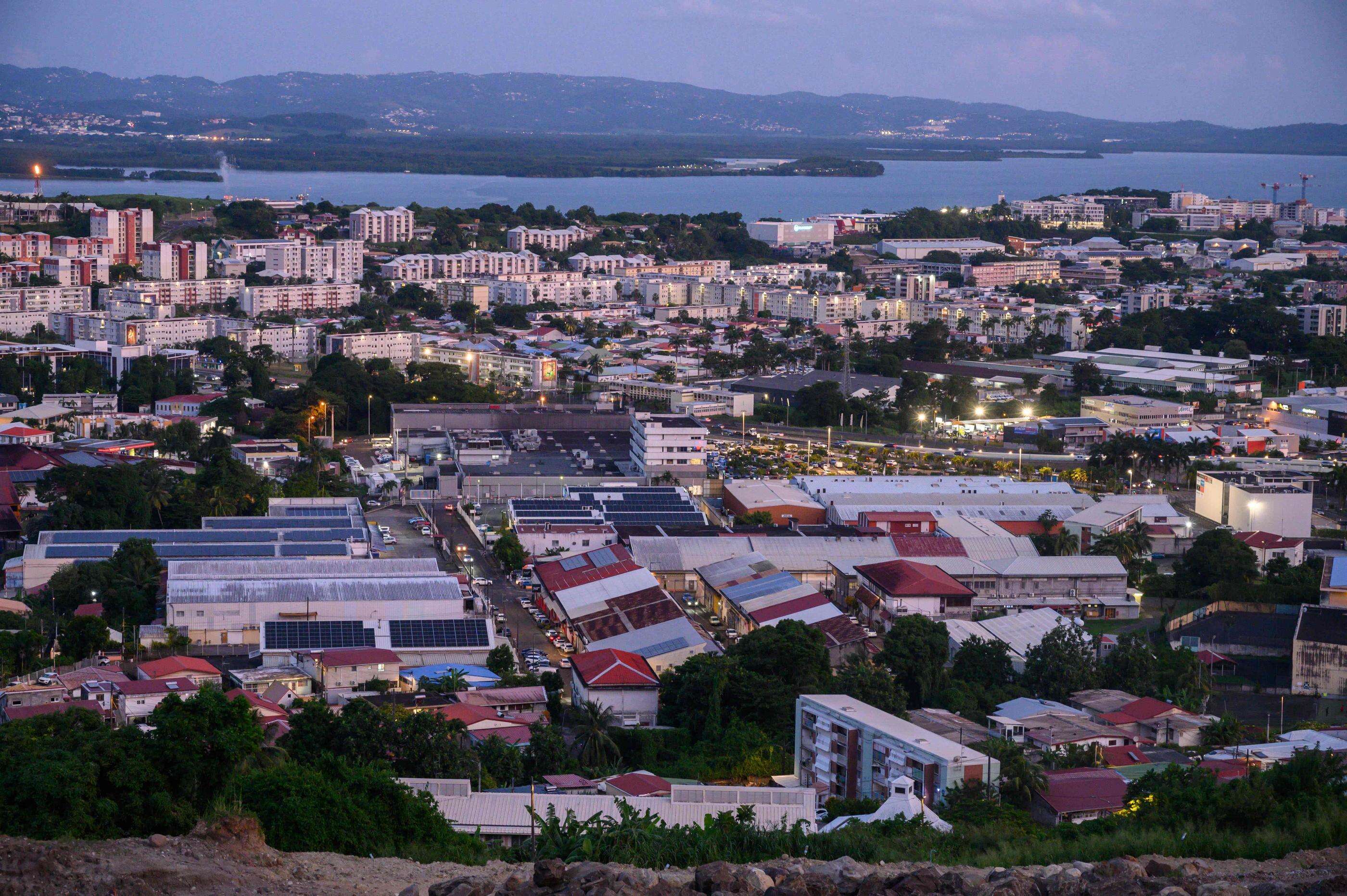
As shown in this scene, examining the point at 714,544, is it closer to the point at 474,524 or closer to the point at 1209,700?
the point at 474,524

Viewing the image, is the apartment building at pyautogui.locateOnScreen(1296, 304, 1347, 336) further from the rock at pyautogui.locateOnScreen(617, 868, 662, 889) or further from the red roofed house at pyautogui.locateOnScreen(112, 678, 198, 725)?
the rock at pyautogui.locateOnScreen(617, 868, 662, 889)

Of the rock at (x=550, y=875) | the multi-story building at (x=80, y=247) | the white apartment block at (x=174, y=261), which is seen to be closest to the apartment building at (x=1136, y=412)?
the rock at (x=550, y=875)

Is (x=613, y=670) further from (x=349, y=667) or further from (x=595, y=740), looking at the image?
(x=349, y=667)

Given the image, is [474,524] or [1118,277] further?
[1118,277]

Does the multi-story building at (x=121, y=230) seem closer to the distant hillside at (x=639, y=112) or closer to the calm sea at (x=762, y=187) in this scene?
the calm sea at (x=762, y=187)

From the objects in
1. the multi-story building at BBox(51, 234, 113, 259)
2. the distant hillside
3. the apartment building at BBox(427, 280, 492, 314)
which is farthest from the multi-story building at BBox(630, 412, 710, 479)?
the distant hillside

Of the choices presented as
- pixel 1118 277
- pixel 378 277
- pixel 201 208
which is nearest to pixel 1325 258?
pixel 1118 277

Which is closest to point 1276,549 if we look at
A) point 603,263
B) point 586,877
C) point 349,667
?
point 349,667
